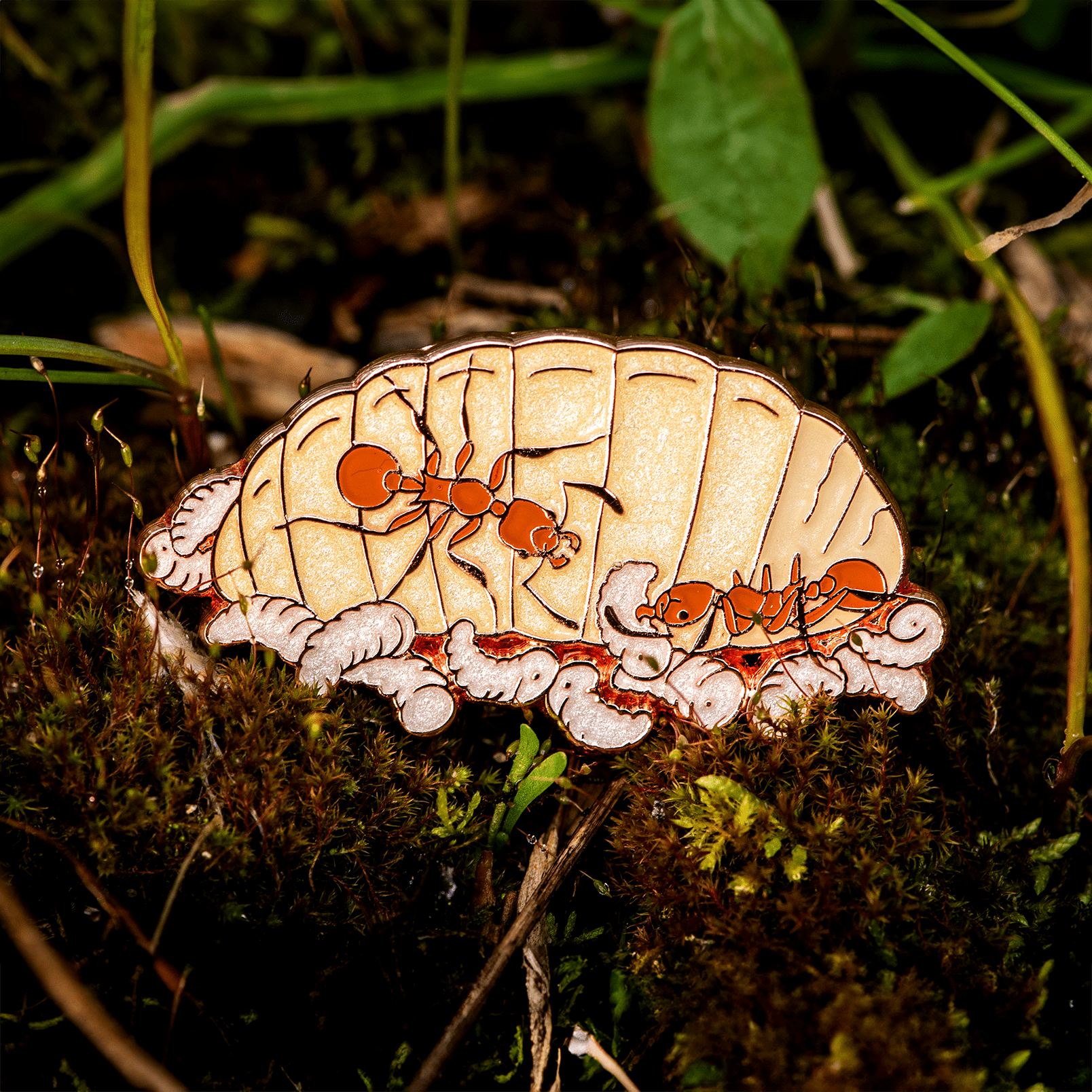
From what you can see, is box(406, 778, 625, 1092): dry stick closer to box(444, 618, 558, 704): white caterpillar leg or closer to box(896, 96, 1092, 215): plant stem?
box(444, 618, 558, 704): white caterpillar leg

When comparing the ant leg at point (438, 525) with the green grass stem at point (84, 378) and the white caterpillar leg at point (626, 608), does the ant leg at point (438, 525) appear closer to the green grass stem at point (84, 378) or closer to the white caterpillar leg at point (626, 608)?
the white caterpillar leg at point (626, 608)

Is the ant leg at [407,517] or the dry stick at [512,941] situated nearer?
the dry stick at [512,941]

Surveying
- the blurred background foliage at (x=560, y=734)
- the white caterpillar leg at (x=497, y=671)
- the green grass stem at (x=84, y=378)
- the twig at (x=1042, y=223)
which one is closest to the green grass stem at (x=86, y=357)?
the green grass stem at (x=84, y=378)

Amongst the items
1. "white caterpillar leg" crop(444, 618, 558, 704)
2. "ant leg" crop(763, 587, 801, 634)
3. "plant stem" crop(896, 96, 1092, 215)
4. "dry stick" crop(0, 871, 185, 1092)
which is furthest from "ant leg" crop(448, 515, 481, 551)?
"plant stem" crop(896, 96, 1092, 215)

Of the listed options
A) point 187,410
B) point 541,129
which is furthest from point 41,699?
point 541,129

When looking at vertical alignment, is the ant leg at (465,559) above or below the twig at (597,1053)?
above

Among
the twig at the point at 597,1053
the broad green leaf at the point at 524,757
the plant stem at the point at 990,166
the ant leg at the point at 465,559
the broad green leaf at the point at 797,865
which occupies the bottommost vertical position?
the twig at the point at 597,1053

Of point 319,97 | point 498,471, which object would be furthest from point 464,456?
point 319,97

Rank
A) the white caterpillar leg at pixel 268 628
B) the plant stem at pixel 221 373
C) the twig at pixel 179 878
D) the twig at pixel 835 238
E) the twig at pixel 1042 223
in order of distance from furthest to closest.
→ the twig at pixel 835 238 < the plant stem at pixel 221 373 < the white caterpillar leg at pixel 268 628 < the twig at pixel 1042 223 < the twig at pixel 179 878
